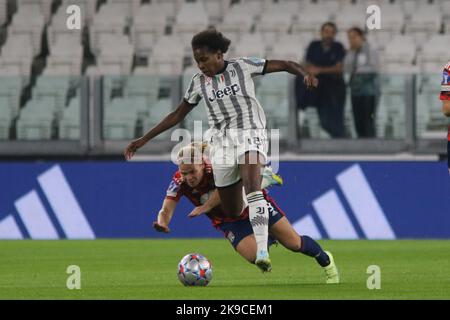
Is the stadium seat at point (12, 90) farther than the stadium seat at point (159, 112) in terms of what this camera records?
Yes

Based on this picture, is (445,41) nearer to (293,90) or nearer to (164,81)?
(293,90)

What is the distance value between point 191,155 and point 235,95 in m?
0.63

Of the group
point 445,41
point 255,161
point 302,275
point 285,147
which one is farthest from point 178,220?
point 255,161

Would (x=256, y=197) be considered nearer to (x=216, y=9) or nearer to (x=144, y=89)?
(x=144, y=89)

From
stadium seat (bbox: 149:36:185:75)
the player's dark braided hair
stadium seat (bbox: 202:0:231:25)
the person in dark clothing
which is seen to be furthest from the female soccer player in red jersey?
stadium seat (bbox: 202:0:231:25)

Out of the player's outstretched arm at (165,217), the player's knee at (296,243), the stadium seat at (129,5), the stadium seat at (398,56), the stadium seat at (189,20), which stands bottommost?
the player's knee at (296,243)

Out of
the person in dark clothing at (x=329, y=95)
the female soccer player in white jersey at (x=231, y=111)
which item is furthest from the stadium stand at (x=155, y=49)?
the female soccer player in white jersey at (x=231, y=111)

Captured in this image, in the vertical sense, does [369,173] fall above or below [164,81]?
below

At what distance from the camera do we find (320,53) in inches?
708

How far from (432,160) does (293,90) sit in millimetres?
2069

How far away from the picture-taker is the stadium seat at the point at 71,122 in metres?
18.1

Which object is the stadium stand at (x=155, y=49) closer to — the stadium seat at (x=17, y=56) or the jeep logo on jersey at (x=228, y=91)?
the stadium seat at (x=17, y=56)

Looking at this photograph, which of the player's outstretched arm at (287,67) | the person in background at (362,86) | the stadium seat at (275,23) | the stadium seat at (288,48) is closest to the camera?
the player's outstretched arm at (287,67)
